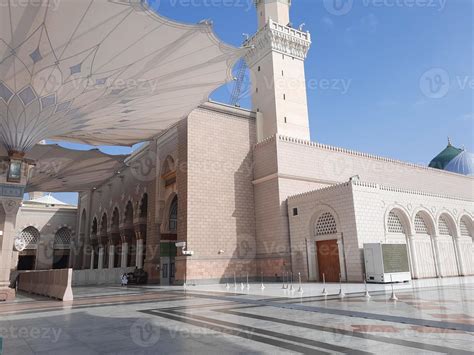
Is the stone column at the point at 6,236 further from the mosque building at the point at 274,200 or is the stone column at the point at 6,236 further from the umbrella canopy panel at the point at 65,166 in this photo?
the mosque building at the point at 274,200

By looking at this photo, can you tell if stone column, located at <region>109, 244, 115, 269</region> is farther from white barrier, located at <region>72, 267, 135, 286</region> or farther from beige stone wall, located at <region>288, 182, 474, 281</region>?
beige stone wall, located at <region>288, 182, 474, 281</region>

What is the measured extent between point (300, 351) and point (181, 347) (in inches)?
61.2

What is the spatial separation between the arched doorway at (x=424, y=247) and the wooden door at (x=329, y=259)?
4.96 meters

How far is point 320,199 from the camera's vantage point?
761 inches

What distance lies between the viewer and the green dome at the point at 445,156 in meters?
36.9

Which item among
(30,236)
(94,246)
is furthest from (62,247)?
(94,246)

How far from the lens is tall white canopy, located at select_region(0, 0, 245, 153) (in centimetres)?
972

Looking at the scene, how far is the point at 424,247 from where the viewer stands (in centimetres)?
2081

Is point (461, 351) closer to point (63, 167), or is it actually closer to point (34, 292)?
point (34, 292)

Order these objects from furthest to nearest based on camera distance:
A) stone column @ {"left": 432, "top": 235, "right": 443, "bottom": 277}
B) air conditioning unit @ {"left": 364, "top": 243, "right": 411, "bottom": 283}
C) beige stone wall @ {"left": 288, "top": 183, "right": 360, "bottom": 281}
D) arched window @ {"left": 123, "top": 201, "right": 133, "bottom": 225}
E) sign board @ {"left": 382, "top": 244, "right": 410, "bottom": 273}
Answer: arched window @ {"left": 123, "top": 201, "right": 133, "bottom": 225} < stone column @ {"left": 432, "top": 235, "right": 443, "bottom": 277} < beige stone wall @ {"left": 288, "top": 183, "right": 360, "bottom": 281} < sign board @ {"left": 382, "top": 244, "right": 410, "bottom": 273} < air conditioning unit @ {"left": 364, "top": 243, "right": 411, "bottom": 283}

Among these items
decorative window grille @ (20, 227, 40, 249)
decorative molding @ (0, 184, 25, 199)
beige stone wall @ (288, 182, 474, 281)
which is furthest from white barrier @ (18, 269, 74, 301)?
decorative window grille @ (20, 227, 40, 249)

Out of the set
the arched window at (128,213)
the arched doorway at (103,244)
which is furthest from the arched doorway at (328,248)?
the arched doorway at (103,244)

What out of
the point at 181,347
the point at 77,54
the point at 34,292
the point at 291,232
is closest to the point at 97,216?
the point at 34,292

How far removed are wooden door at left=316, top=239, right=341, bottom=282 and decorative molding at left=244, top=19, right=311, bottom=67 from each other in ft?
48.9
